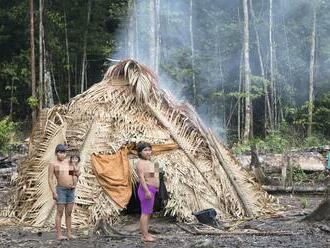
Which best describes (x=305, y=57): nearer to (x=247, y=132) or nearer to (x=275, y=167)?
(x=247, y=132)

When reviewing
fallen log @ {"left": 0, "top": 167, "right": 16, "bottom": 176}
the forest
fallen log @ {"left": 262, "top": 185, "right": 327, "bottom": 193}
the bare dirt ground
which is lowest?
fallen log @ {"left": 262, "top": 185, "right": 327, "bottom": 193}

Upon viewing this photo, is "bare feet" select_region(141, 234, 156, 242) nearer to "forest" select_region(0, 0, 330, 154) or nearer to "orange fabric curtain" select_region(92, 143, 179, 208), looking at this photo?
"orange fabric curtain" select_region(92, 143, 179, 208)

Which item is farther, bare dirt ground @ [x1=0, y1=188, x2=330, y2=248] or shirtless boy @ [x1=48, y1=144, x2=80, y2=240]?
shirtless boy @ [x1=48, y1=144, x2=80, y2=240]

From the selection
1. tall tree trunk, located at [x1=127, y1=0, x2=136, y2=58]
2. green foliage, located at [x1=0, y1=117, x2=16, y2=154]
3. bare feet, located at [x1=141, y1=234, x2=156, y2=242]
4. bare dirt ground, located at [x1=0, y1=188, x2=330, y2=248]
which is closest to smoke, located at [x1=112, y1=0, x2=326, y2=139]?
tall tree trunk, located at [x1=127, y1=0, x2=136, y2=58]

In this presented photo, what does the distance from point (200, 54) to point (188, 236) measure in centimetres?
2718

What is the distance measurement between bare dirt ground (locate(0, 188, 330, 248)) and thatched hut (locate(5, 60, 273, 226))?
18.4 inches

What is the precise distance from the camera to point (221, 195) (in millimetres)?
11352

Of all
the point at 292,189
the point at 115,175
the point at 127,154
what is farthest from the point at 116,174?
the point at 292,189

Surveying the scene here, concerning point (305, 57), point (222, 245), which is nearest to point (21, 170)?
point (222, 245)

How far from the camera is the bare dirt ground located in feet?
28.4

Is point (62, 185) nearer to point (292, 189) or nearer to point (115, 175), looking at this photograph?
point (115, 175)

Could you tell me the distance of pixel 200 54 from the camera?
117 feet

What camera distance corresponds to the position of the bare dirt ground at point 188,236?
8.66 meters

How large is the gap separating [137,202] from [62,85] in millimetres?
22658
